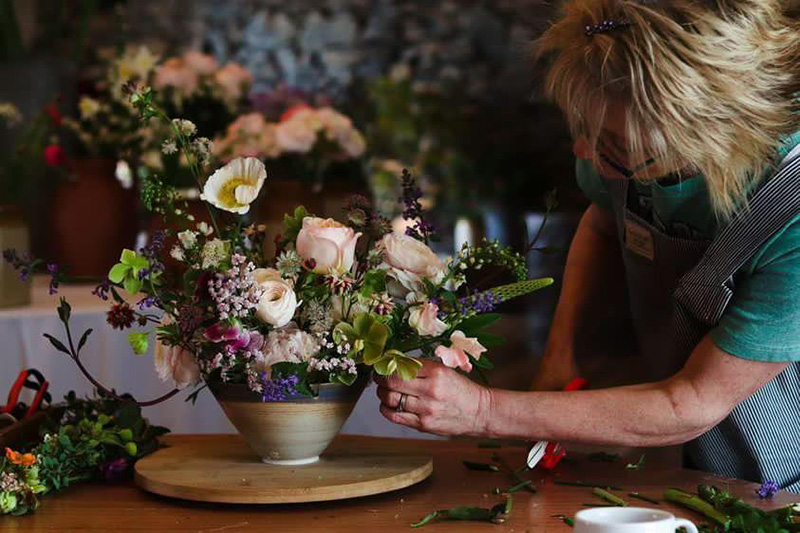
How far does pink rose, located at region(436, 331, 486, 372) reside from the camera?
1236 millimetres

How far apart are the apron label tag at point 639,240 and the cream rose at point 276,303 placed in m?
0.62

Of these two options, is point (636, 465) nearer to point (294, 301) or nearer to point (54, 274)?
point (294, 301)

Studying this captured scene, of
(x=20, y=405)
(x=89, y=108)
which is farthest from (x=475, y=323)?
(x=89, y=108)

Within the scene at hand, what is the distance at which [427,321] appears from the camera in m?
1.22

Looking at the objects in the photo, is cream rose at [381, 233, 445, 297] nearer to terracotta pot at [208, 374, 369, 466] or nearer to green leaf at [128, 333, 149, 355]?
terracotta pot at [208, 374, 369, 466]

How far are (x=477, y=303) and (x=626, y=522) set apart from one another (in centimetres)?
37

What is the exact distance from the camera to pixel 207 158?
1.32 meters

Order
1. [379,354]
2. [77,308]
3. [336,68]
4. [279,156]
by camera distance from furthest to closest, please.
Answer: [336,68] → [279,156] → [77,308] → [379,354]

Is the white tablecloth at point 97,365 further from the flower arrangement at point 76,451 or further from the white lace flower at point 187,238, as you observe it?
the white lace flower at point 187,238

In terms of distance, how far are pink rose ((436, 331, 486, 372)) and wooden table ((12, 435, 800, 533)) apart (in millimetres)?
170

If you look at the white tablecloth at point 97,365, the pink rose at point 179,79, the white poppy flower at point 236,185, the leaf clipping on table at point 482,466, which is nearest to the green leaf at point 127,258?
the white poppy flower at point 236,185

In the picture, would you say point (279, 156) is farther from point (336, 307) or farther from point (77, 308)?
point (336, 307)

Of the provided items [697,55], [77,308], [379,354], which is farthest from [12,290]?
[697,55]

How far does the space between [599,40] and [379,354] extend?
46cm
